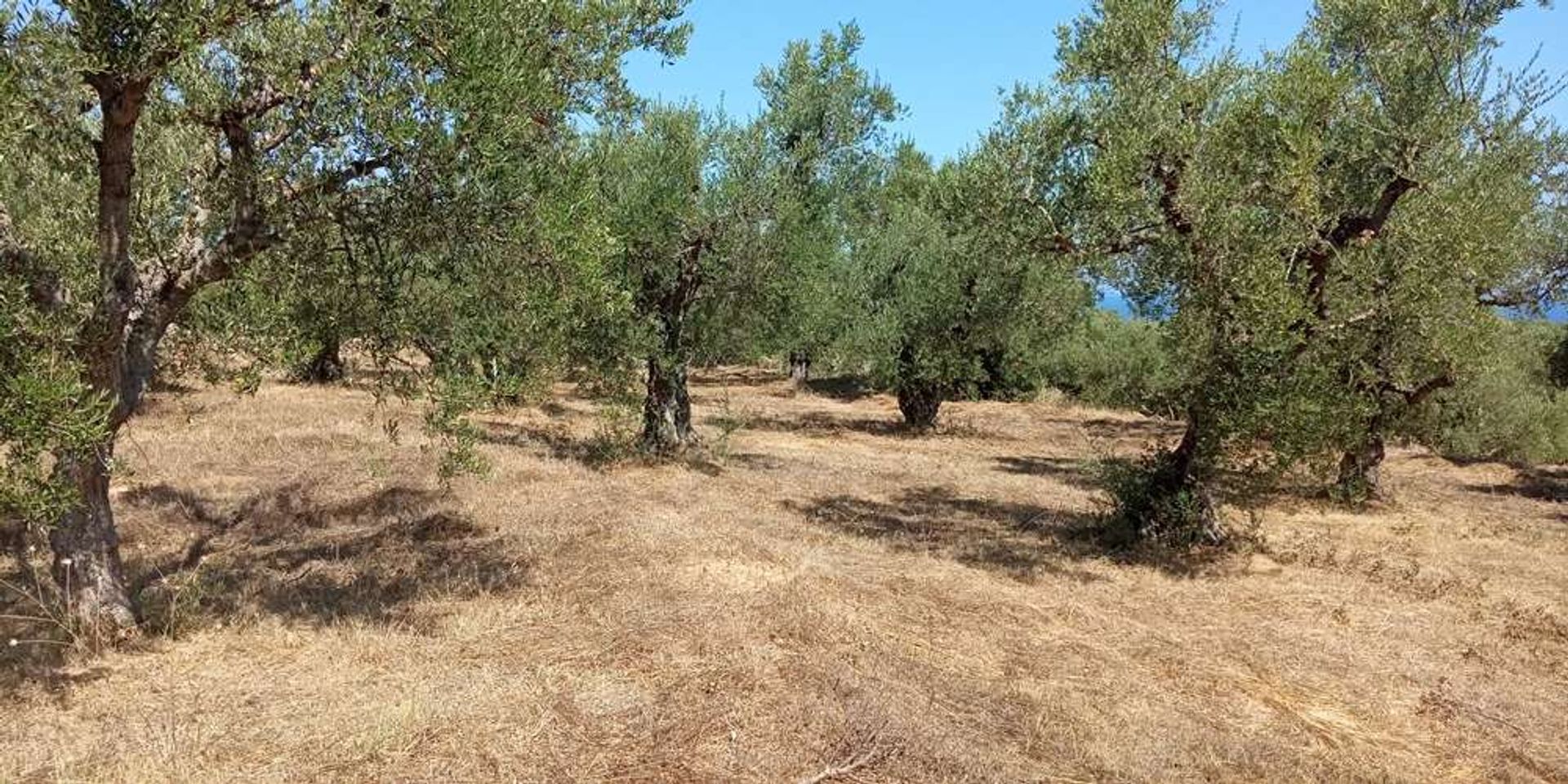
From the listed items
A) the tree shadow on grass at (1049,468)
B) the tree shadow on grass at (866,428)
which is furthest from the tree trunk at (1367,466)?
the tree shadow on grass at (866,428)

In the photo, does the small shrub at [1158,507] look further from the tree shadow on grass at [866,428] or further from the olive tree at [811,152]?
the tree shadow on grass at [866,428]

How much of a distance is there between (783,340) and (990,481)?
637 cm

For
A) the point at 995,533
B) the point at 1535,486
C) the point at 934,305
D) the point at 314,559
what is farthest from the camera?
the point at 934,305

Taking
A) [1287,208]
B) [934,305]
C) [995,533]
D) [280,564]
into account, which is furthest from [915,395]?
[280,564]

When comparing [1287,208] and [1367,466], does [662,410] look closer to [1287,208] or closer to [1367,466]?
[1287,208]

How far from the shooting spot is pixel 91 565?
9.11m

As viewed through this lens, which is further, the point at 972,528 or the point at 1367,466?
the point at 1367,466

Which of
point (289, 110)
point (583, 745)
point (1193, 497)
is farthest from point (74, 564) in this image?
point (1193, 497)

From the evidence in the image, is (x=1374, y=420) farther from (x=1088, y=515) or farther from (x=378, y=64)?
(x=378, y=64)

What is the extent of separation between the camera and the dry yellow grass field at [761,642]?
7352mm

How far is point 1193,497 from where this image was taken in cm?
1450

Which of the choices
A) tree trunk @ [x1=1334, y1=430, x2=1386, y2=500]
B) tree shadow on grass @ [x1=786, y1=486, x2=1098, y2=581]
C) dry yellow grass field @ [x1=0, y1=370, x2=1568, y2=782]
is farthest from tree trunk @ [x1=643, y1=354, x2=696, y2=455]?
tree trunk @ [x1=1334, y1=430, x2=1386, y2=500]

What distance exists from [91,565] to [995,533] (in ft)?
39.9

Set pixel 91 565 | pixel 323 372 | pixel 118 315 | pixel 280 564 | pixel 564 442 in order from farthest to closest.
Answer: pixel 323 372
pixel 564 442
pixel 280 564
pixel 91 565
pixel 118 315
